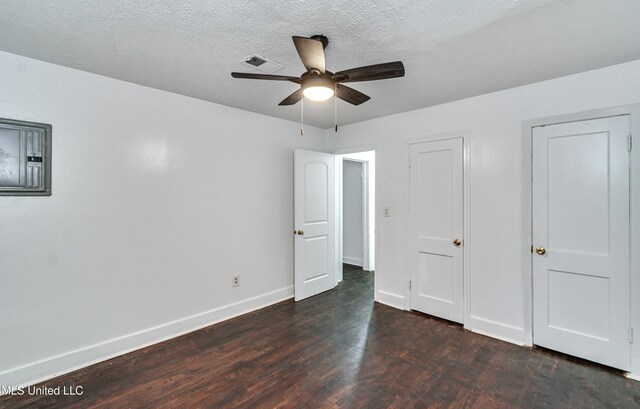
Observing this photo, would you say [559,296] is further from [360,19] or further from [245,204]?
[245,204]

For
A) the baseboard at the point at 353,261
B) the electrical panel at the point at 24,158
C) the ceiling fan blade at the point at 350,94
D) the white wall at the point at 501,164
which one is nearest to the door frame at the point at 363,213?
the baseboard at the point at 353,261

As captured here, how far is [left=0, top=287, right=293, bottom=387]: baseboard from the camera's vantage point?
87.6 inches

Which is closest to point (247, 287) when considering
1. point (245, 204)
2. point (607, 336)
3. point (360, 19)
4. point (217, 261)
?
point (217, 261)

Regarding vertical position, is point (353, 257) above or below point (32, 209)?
below

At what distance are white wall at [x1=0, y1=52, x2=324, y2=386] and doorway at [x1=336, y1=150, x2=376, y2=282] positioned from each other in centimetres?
229

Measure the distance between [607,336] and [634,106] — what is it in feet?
6.12

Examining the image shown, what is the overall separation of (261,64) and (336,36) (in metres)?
0.71

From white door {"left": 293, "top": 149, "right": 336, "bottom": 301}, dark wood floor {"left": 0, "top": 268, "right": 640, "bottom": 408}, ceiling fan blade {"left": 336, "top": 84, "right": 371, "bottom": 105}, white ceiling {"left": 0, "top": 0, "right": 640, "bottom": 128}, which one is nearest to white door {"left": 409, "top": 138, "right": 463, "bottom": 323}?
dark wood floor {"left": 0, "top": 268, "right": 640, "bottom": 408}

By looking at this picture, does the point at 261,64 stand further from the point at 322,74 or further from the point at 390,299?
the point at 390,299

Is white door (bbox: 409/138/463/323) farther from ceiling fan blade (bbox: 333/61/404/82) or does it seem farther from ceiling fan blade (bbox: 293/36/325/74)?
ceiling fan blade (bbox: 293/36/325/74)

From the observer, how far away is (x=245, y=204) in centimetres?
364

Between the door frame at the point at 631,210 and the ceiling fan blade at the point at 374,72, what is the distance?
180cm

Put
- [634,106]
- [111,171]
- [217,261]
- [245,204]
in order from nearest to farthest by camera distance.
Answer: [634,106]
[111,171]
[217,261]
[245,204]

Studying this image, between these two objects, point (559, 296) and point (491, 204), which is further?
point (491, 204)
